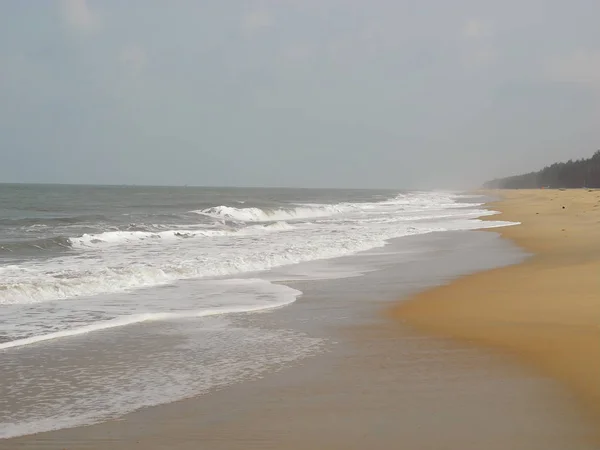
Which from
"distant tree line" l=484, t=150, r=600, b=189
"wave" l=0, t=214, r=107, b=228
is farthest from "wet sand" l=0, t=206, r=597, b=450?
"distant tree line" l=484, t=150, r=600, b=189

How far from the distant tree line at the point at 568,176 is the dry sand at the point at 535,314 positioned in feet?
323

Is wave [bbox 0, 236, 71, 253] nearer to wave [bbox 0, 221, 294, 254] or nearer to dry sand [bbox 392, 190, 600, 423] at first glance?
wave [bbox 0, 221, 294, 254]

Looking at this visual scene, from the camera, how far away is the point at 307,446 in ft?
14.3

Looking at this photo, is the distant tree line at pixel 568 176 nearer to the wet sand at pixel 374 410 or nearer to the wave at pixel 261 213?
the wave at pixel 261 213

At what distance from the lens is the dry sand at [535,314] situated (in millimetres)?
6277

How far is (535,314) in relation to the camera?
8.66 metres

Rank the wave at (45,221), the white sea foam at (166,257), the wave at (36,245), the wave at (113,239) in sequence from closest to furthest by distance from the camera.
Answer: the white sea foam at (166,257)
the wave at (36,245)
the wave at (113,239)
the wave at (45,221)

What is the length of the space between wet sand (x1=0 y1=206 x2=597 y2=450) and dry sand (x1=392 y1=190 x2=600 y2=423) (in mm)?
326

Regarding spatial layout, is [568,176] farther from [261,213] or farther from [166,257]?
[166,257]

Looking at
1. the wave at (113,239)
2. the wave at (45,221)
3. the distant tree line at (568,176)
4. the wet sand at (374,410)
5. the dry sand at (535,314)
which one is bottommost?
the wet sand at (374,410)

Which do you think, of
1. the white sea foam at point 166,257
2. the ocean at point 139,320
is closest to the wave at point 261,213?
the white sea foam at point 166,257

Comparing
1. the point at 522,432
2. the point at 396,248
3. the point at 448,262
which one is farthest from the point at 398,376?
the point at 396,248

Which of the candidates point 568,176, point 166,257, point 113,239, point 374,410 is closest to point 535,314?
point 374,410

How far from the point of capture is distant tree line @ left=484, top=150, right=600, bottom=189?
104344 millimetres
